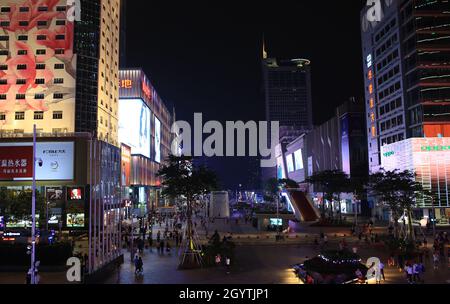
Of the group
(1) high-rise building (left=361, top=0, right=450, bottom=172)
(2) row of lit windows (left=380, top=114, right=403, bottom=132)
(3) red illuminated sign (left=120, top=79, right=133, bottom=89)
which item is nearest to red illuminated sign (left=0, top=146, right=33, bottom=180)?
(3) red illuminated sign (left=120, top=79, right=133, bottom=89)

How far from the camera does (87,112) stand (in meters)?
81.9

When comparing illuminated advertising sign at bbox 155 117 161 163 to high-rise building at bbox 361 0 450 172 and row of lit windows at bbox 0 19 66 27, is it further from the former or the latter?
high-rise building at bbox 361 0 450 172

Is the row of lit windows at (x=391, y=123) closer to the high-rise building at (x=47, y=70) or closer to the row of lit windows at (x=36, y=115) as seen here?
the high-rise building at (x=47, y=70)

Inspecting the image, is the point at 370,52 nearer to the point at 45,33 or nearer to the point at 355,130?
the point at 355,130

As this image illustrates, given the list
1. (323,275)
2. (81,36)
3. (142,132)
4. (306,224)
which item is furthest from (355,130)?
(323,275)

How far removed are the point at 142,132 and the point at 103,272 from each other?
89816 millimetres

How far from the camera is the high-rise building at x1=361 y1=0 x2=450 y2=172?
6688cm

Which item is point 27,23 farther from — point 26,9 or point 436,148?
point 436,148

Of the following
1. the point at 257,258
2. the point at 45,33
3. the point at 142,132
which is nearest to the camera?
the point at 257,258

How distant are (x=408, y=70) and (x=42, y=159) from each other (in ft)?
204

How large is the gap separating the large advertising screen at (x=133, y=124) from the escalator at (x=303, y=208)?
5097cm

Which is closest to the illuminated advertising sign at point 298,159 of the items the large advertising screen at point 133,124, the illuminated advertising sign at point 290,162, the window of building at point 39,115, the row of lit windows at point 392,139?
the illuminated advertising sign at point 290,162
